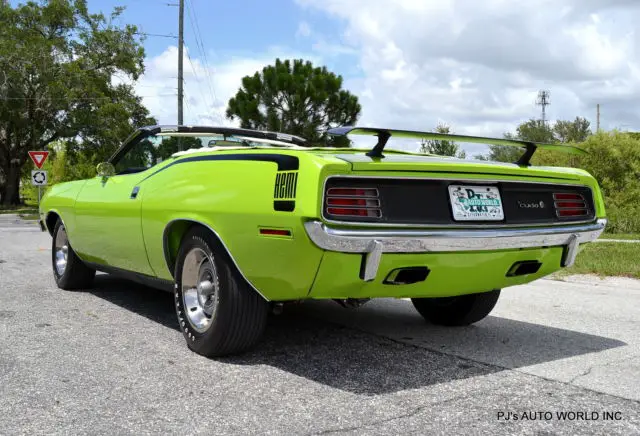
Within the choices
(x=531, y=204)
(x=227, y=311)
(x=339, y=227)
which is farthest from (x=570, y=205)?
(x=227, y=311)

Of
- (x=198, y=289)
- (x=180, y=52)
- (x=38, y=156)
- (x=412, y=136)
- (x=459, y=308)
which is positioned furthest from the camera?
(x=180, y=52)

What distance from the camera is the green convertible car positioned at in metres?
3.32

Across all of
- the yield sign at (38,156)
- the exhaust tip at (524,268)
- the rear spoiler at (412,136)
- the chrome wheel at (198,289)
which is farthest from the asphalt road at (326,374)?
the yield sign at (38,156)

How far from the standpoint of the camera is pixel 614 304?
6.03 meters

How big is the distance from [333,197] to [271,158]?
45 centimetres

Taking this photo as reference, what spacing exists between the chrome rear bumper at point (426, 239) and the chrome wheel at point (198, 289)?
970 mm

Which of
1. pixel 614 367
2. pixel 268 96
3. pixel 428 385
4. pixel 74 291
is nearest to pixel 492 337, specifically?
pixel 614 367

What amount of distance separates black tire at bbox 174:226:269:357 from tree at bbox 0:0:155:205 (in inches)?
1290

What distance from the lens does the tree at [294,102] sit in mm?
35438

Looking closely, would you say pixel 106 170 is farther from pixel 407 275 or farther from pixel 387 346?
pixel 407 275

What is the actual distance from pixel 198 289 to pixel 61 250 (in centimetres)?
296

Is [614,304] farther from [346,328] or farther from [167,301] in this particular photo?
[167,301]

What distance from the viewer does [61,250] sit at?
6.51 m

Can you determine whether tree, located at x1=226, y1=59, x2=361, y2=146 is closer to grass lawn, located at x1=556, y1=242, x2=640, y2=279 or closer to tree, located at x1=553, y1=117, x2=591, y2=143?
grass lawn, located at x1=556, y1=242, x2=640, y2=279
